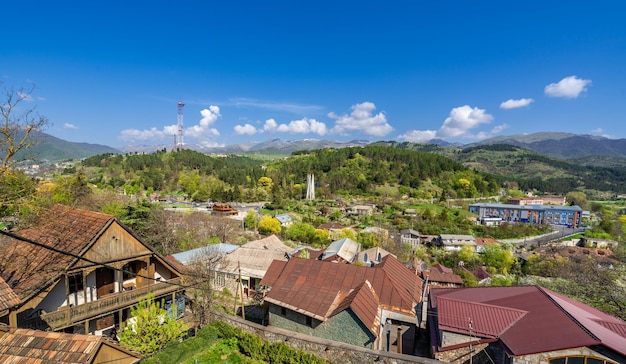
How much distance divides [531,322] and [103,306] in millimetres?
16707

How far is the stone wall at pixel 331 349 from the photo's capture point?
36.7ft

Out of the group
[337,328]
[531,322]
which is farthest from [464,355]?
[337,328]

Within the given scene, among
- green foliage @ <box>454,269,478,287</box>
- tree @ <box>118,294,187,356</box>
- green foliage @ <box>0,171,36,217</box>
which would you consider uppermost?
green foliage @ <box>0,171,36,217</box>

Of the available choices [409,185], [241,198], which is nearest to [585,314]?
[241,198]

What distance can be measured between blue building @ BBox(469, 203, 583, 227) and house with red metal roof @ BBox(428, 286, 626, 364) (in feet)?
245

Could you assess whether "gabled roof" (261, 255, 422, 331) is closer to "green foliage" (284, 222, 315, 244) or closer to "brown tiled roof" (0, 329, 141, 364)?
"brown tiled roof" (0, 329, 141, 364)

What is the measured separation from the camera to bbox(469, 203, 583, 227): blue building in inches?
3130

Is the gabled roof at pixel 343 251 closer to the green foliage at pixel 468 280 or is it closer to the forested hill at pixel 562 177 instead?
the green foliage at pixel 468 280

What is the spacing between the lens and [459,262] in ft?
152

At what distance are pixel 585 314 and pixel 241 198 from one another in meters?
80.8

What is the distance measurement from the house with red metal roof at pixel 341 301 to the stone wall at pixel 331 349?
2.68 feet

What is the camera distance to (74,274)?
40.9ft

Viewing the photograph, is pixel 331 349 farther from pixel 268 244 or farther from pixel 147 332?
pixel 268 244

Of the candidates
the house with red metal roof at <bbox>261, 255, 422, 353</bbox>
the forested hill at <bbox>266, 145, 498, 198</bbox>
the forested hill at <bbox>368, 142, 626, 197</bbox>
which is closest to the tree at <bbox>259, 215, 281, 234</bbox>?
the house with red metal roof at <bbox>261, 255, 422, 353</bbox>
